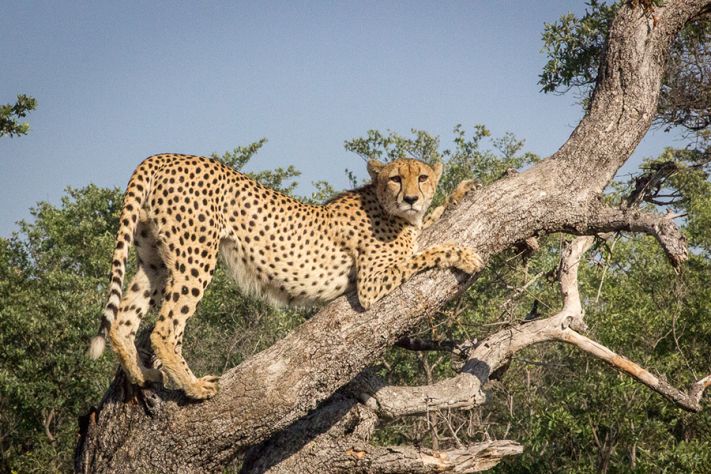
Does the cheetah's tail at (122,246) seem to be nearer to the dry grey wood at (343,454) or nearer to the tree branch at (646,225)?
the dry grey wood at (343,454)

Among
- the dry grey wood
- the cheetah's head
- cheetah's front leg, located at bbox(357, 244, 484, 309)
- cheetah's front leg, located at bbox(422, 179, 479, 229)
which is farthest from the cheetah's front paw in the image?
cheetah's front leg, located at bbox(422, 179, 479, 229)

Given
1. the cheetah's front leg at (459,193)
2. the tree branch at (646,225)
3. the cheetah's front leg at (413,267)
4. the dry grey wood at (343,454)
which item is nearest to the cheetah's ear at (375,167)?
the cheetah's front leg at (459,193)

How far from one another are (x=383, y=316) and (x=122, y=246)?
197 centimetres

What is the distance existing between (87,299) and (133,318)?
275 inches

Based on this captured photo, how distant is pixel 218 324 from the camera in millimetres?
15039

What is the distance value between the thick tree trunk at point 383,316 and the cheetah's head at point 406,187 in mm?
240

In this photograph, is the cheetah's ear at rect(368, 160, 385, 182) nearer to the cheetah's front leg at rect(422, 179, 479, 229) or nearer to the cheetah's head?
the cheetah's head

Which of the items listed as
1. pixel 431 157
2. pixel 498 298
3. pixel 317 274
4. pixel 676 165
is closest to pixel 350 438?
pixel 317 274

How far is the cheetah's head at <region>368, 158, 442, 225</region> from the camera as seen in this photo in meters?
6.77

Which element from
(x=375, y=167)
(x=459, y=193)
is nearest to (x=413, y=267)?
(x=459, y=193)

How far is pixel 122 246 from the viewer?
6293 millimetres

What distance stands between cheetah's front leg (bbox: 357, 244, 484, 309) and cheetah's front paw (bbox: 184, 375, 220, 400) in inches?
49.1

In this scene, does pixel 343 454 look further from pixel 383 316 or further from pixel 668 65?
pixel 668 65

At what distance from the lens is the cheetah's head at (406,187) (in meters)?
6.77
